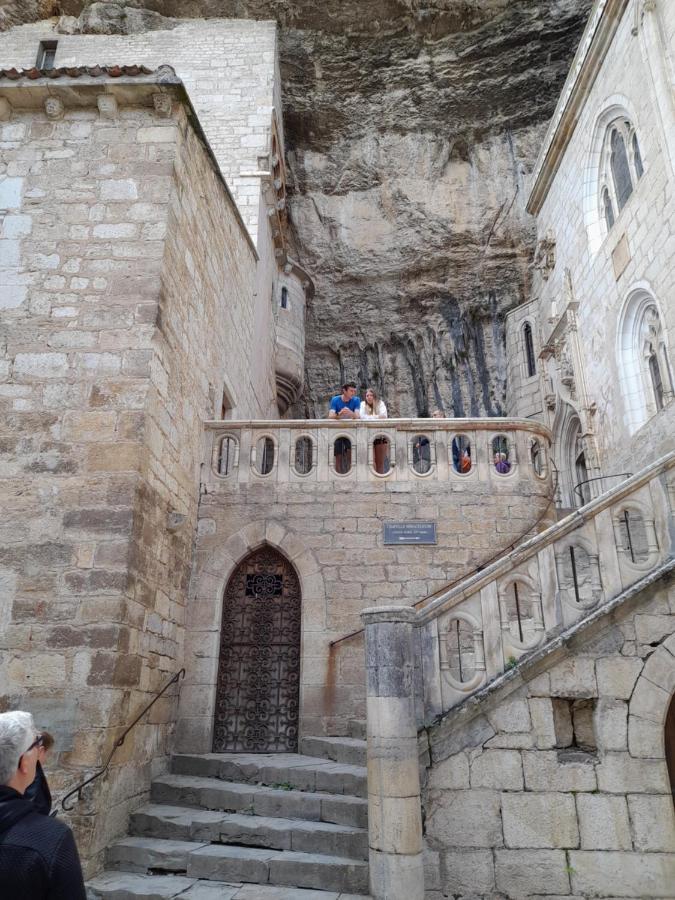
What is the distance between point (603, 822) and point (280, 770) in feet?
8.24

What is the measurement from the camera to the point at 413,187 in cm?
1572

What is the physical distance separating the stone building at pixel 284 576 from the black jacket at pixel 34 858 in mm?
2601

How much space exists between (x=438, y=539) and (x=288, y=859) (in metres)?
3.67

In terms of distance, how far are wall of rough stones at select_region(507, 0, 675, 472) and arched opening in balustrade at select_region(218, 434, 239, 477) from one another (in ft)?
19.0

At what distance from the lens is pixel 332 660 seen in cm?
664

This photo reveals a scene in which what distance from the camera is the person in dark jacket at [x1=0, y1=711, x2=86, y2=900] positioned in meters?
1.69

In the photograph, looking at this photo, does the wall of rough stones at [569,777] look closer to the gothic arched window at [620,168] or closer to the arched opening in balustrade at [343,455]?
the arched opening in balustrade at [343,455]

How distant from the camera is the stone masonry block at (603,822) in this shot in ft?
13.3

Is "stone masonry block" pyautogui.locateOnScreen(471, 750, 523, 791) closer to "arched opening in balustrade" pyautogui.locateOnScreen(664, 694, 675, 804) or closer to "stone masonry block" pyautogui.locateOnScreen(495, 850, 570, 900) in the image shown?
"stone masonry block" pyautogui.locateOnScreen(495, 850, 570, 900)

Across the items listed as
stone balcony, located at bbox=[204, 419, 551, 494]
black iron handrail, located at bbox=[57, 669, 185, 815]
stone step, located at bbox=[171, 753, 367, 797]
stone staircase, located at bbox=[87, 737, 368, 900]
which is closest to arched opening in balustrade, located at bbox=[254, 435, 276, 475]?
stone balcony, located at bbox=[204, 419, 551, 494]

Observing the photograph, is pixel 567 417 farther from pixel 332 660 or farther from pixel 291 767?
pixel 291 767

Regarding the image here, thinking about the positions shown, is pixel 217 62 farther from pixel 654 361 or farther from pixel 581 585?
pixel 581 585

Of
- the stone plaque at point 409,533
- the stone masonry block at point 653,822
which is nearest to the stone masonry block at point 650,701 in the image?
the stone masonry block at point 653,822

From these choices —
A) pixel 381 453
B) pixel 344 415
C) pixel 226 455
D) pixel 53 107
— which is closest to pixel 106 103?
pixel 53 107
